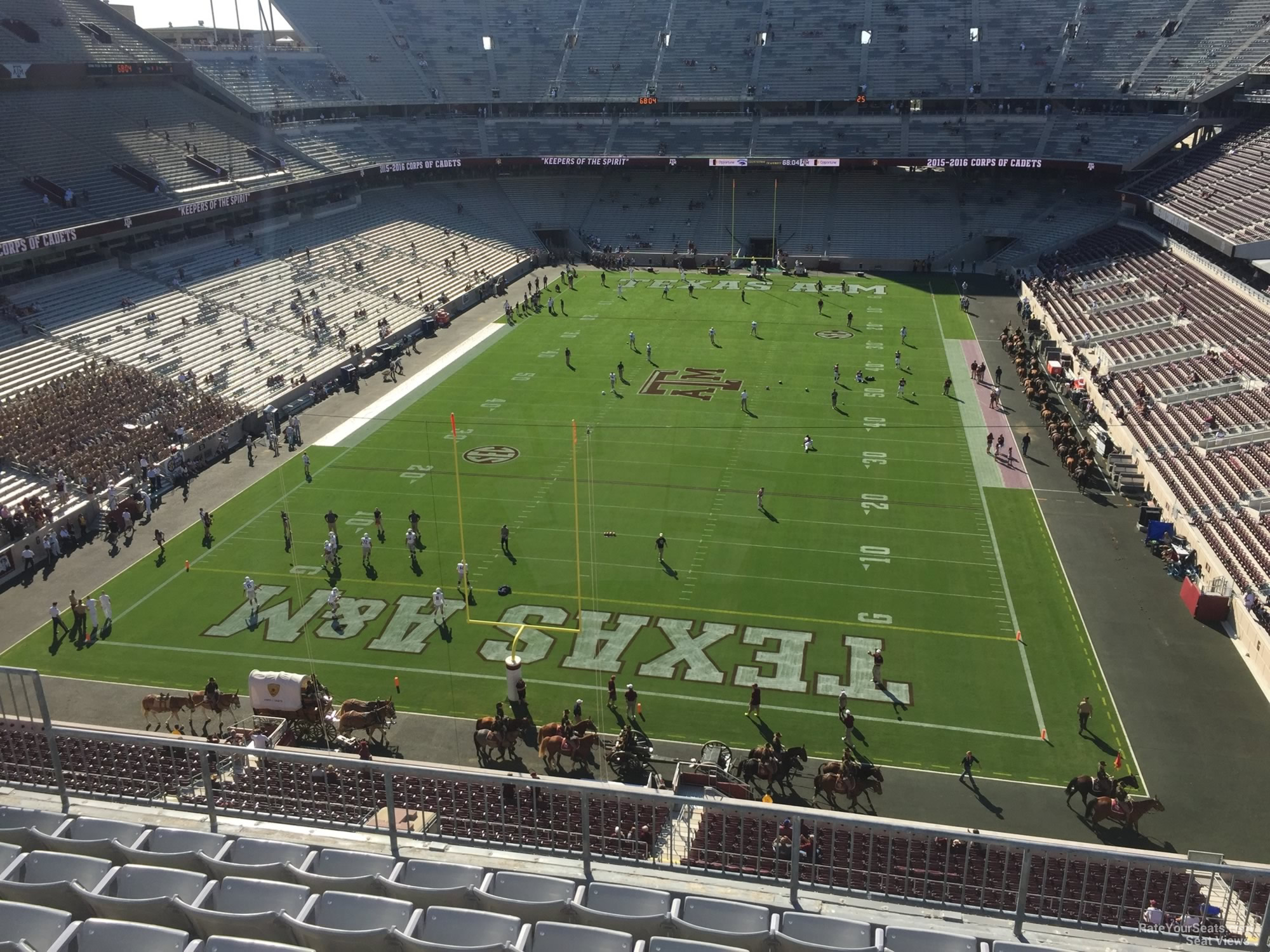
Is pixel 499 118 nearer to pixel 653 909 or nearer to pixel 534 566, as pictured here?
pixel 534 566

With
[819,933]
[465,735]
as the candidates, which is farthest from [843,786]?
[819,933]

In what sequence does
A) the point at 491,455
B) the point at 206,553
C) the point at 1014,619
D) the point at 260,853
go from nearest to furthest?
the point at 260,853 → the point at 1014,619 → the point at 206,553 → the point at 491,455

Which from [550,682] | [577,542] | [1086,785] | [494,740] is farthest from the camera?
[577,542]

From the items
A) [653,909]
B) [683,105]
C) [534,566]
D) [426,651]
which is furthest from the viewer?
[683,105]

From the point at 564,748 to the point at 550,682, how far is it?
2988mm

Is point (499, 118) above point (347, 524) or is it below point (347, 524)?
above

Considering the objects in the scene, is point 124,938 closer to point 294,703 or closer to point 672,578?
point 294,703

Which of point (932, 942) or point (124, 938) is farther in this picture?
point (932, 942)

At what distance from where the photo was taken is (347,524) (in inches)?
1053

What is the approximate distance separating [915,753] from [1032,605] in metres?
6.31

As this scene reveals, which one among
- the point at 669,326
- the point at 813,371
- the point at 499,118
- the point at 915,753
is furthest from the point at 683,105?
the point at 915,753

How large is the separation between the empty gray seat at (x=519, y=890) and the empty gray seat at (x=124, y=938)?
2011 millimetres

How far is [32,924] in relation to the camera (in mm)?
6785

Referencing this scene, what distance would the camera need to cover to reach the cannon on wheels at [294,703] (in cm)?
1803
